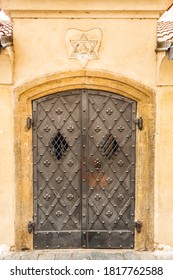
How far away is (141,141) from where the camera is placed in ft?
16.8

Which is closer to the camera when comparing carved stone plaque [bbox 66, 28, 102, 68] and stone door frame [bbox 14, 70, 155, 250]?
carved stone plaque [bbox 66, 28, 102, 68]

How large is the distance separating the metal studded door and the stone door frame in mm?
103

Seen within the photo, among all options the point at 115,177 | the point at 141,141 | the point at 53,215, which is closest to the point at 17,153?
the point at 53,215

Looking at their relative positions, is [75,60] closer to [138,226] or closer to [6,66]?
[6,66]

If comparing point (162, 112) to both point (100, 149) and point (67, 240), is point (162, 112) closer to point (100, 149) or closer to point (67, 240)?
point (100, 149)

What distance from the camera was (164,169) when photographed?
5059mm

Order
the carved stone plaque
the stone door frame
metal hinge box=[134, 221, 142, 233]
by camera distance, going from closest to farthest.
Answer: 1. the carved stone plaque
2. the stone door frame
3. metal hinge box=[134, 221, 142, 233]

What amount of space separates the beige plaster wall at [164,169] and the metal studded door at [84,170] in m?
0.40

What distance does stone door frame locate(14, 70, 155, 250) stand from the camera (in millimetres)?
4930

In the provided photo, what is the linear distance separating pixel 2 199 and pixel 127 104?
→ 245 cm

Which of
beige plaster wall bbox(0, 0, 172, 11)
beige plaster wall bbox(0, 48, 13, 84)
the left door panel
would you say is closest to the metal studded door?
the left door panel

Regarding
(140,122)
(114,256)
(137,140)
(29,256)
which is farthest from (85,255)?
Answer: (140,122)

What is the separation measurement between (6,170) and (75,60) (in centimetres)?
199

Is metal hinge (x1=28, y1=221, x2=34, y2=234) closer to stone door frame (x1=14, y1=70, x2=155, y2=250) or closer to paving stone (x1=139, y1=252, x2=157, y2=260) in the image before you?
stone door frame (x1=14, y1=70, x2=155, y2=250)
